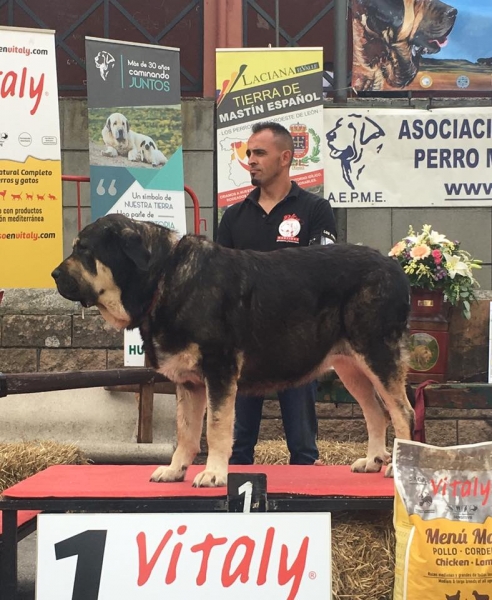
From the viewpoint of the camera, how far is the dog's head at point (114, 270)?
10.8ft

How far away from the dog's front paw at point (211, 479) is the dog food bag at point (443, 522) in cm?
69

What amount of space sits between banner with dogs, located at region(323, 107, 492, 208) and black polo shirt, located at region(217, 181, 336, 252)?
327cm

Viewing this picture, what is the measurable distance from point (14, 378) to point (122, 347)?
2733 mm

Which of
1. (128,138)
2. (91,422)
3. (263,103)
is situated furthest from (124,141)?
(91,422)

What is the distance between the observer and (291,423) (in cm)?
454

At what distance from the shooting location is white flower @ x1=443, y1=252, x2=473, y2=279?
6.17 m

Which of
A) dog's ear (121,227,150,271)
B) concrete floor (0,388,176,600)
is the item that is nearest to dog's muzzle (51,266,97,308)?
dog's ear (121,227,150,271)

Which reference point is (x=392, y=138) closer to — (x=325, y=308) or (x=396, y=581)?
(x=325, y=308)

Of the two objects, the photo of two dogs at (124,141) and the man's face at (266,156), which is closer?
the man's face at (266,156)

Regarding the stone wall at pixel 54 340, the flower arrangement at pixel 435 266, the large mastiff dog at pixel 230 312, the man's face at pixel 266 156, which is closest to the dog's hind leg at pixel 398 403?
the large mastiff dog at pixel 230 312

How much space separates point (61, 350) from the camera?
22.4ft

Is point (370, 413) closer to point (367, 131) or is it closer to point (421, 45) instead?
point (367, 131)

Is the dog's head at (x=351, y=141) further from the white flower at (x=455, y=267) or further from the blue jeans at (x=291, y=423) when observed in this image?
the blue jeans at (x=291, y=423)

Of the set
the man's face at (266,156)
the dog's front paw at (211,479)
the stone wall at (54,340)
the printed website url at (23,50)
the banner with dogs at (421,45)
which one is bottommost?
the dog's front paw at (211,479)
